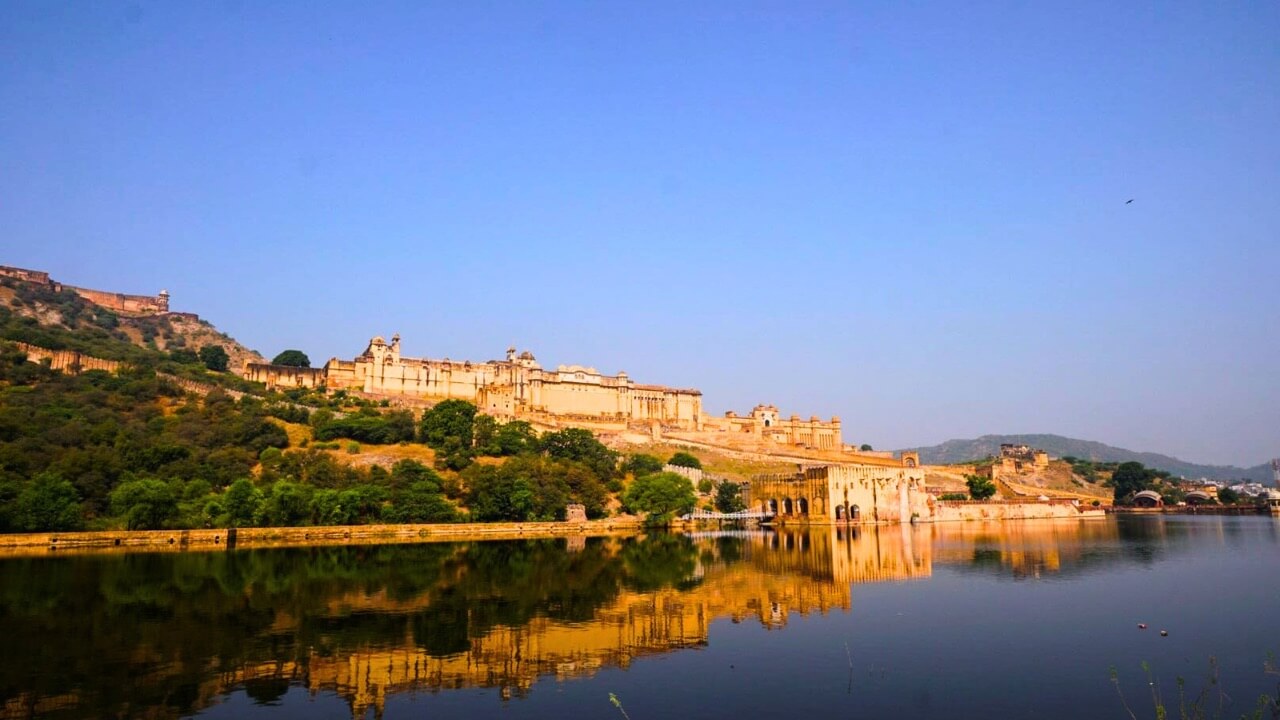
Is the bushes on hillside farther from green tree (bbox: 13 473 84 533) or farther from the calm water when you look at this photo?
the calm water

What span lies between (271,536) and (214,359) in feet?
169

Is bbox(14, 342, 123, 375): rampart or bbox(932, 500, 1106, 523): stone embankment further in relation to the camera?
bbox(14, 342, 123, 375): rampart

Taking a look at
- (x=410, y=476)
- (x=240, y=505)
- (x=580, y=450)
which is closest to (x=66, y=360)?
(x=240, y=505)

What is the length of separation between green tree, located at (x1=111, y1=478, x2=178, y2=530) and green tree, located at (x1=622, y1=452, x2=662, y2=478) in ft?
84.4

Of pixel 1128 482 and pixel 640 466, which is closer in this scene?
pixel 640 466

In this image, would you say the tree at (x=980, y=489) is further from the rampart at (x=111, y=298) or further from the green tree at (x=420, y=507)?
the rampart at (x=111, y=298)

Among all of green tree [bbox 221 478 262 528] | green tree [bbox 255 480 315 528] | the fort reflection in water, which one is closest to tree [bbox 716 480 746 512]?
the fort reflection in water

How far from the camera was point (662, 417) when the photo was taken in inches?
3223

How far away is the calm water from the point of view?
11.1 metres

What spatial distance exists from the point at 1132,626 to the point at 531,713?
11490 millimetres

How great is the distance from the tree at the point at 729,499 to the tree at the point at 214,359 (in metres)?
50.8

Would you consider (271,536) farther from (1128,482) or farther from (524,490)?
(1128,482)

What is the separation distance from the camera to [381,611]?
17.3 metres

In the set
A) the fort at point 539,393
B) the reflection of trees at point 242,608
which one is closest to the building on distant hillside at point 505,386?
the fort at point 539,393
